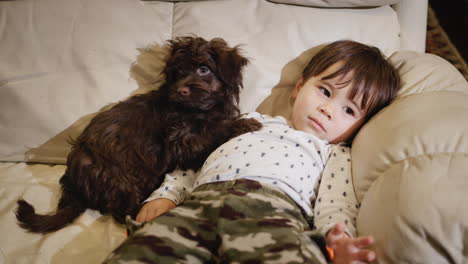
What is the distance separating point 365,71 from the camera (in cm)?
132

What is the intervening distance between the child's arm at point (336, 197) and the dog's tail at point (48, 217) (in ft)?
2.88

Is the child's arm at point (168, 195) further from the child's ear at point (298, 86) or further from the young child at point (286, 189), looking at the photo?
the child's ear at point (298, 86)

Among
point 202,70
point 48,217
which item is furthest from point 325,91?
point 48,217

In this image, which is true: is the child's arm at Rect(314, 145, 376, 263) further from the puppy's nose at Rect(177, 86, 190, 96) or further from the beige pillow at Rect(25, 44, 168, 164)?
the beige pillow at Rect(25, 44, 168, 164)

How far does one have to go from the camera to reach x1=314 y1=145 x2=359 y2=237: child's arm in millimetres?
1032

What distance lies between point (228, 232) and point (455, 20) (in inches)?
118

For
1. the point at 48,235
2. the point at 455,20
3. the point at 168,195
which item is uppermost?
the point at 455,20

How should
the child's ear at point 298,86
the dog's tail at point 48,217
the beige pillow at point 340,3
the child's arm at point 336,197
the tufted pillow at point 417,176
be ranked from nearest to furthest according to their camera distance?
the tufted pillow at point 417,176, the child's arm at point 336,197, the dog's tail at point 48,217, the child's ear at point 298,86, the beige pillow at point 340,3

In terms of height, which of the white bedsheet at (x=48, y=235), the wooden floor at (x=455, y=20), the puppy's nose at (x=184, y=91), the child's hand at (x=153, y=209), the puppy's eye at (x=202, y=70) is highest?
the wooden floor at (x=455, y=20)

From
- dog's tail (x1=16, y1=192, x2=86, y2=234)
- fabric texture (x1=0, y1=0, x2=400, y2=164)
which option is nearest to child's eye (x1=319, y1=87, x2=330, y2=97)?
fabric texture (x1=0, y1=0, x2=400, y2=164)

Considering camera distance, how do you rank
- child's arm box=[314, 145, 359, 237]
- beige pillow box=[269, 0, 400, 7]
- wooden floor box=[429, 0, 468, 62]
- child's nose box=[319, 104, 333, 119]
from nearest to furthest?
child's arm box=[314, 145, 359, 237]
child's nose box=[319, 104, 333, 119]
beige pillow box=[269, 0, 400, 7]
wooden floor box=[429, 0, 468, 62]

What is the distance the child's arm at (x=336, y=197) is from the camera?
1.03m

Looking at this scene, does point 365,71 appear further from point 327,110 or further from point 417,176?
point 417,176

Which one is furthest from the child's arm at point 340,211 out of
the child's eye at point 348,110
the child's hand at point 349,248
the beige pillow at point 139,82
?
the beige pillow at point 139,82
